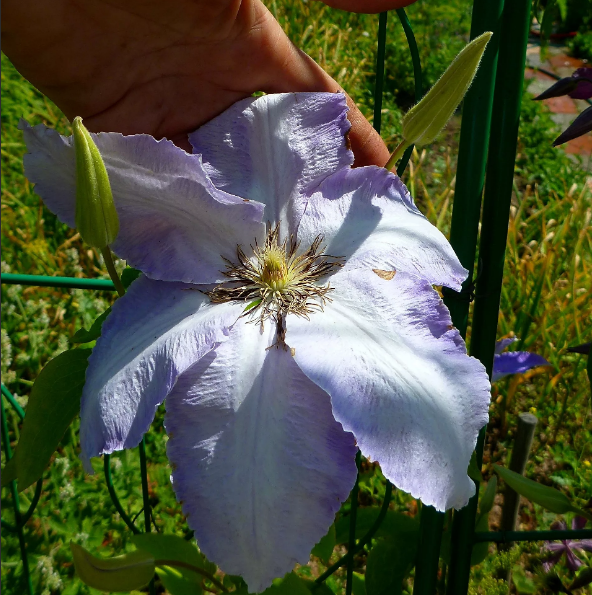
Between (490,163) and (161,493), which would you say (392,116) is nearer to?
(161,493)

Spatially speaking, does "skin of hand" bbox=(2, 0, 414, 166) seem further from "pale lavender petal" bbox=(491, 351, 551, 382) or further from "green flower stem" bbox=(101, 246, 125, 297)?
"pale lavender petal" bbox=(491, 351, 551, 382)

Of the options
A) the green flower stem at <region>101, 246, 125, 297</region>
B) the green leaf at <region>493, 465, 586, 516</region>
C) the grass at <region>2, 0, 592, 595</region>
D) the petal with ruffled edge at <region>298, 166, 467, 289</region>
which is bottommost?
the grass at <region>2, 0, 592, 595</region>

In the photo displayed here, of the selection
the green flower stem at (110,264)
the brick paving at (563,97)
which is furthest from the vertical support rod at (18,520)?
the brick paving at (563,97)

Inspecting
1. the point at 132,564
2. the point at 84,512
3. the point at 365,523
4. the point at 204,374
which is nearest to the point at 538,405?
the point at 365,523

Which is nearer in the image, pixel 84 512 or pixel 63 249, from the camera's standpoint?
pixel 84 512

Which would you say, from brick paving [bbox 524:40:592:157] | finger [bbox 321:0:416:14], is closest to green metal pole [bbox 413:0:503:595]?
finger [bbox 321:0:416:14]
